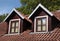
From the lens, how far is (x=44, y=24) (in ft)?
64.7

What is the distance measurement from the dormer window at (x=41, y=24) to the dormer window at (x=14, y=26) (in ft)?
7.21

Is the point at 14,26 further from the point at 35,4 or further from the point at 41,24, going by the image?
the point at 35,4

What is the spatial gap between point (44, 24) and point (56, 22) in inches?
44.1

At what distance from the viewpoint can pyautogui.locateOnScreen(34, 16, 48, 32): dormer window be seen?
19656 millimetres

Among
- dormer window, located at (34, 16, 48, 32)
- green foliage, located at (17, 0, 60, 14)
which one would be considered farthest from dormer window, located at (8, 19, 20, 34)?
green foliage, located at (17, 0, 60, 14)

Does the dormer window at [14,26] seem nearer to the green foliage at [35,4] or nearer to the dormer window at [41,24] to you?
the dormer window at [41,24]

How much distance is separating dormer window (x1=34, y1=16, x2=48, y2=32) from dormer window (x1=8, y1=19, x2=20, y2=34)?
2.20 m

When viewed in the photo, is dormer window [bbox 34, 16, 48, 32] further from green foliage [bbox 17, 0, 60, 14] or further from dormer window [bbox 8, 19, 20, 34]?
green foliage [bbox 17, 0, 60, 14]

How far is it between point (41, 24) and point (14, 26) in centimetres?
318

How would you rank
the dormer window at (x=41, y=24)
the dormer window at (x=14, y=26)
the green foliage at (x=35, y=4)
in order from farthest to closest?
1. the green foliage at (x=35, y=4)
2. the dormer window at (x=14, y=26)
3. the dormer window at (x=41, y=24)

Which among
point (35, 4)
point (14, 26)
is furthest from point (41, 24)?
point (35, 4)

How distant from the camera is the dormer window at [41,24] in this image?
774 inches

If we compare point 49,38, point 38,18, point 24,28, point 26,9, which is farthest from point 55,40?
point 26,9

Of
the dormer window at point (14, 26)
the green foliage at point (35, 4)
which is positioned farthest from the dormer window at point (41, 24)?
the green foliage at point (35, 4)
